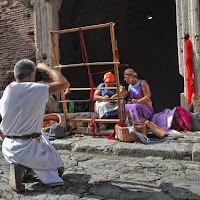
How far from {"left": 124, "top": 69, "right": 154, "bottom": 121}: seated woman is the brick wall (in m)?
3.20

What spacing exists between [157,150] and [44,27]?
4.74 m

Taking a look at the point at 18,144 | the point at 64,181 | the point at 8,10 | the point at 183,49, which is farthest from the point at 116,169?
the point at 8,10

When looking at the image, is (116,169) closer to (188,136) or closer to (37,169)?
(37,169)

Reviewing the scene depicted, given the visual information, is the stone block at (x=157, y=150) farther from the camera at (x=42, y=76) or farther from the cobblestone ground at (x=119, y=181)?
the camera at (x=42, y=76)

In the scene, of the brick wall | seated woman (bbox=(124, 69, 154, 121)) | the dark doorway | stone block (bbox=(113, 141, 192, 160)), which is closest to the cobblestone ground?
stone block (bbox=(113, 141, 192, 160))

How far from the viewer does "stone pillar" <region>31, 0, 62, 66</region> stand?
21.6 ft

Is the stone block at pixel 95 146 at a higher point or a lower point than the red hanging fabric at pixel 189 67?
lower

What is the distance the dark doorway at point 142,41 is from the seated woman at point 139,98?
17.2ft

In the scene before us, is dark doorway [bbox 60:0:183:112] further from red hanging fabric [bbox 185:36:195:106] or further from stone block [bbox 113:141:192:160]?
stone block [bbox 113:141:192:160]

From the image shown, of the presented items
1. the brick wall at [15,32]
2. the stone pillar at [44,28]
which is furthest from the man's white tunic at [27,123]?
the brick wall at [15,32]

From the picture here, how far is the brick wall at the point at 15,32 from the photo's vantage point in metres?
6.80

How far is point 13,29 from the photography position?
274 inches

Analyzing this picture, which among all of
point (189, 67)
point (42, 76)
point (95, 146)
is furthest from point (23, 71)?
point (189, 67)

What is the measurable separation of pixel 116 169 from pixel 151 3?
30.0 ft
